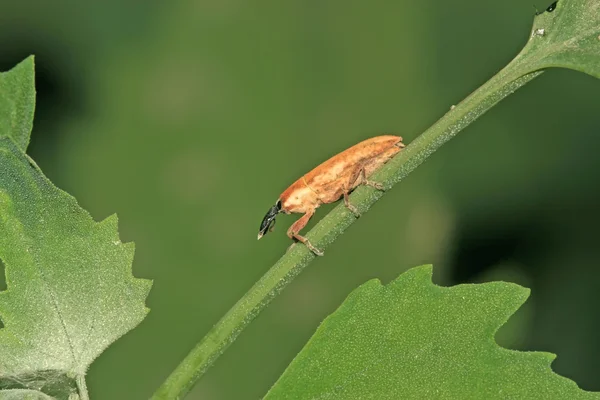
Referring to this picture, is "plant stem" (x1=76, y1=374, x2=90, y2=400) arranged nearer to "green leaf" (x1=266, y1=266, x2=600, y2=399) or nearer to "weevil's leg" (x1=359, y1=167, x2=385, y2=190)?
"green leaf" (x1=266, y1=266, x2=600, y2=399)

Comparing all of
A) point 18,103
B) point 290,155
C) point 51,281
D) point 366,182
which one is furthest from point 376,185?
point 290,155

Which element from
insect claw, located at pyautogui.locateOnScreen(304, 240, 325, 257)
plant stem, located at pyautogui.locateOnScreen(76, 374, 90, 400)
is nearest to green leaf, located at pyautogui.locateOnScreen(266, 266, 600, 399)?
insect claw, located at pyautogui.locateOnScreen(304, 240, 325, 257)

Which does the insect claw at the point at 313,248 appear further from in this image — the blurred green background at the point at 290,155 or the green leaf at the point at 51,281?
Answer: the blurred green background at the point at 290,155

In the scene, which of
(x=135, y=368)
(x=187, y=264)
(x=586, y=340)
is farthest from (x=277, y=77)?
(x=586, y=340)

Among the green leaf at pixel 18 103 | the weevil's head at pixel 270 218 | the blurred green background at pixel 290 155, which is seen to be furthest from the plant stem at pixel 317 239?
the blurred green background at pixel 290 155

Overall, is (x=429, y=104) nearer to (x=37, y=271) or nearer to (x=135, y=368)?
(x=135, y=368)

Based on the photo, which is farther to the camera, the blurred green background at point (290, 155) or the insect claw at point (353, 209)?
the blurred green background at point (290, 155)
